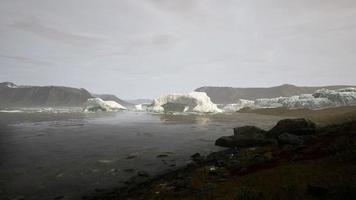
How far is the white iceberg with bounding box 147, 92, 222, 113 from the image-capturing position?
333ft

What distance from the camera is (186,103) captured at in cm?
10588

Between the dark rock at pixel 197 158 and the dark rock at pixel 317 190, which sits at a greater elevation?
the dark rock at pixel 317 190

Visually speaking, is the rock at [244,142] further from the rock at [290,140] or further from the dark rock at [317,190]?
the dark rock at [317,190]

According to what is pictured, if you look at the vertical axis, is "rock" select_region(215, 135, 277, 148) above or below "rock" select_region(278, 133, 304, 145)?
below

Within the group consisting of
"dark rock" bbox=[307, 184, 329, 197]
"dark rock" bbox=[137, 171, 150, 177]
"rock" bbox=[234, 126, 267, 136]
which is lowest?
"dark rock" bbox=[137, 171, 150, 177]

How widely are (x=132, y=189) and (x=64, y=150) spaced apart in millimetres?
14204

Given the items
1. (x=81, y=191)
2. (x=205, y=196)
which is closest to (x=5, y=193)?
(x=81, y=191)

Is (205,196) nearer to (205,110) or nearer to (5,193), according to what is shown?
(5,193)

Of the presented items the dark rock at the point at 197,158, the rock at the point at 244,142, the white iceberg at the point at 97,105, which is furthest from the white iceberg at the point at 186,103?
the dark rock at the point at 197,158

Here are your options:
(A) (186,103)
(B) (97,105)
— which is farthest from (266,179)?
(B) (97,105)

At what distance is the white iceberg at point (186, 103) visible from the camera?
102 m

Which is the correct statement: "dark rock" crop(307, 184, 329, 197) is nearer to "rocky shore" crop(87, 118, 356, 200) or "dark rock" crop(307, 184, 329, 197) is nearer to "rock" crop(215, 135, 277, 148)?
"rocky shore" crop(87, 118, 356, 200)

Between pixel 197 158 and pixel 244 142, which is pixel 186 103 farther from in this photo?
pixel 197 158

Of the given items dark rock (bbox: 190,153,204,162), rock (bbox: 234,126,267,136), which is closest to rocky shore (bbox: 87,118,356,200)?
dark rock (bbox: 190,153,204,162)
